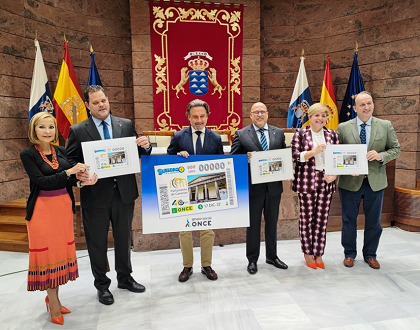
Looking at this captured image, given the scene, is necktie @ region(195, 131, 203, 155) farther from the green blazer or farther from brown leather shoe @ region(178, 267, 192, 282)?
the green blazer

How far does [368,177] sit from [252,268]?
140cm

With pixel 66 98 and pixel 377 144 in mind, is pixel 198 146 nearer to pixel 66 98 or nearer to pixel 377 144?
pixel 377 144

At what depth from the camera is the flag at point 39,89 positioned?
441 cm

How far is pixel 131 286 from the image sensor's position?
2.55 metres

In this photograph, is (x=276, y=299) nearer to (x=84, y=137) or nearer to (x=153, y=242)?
(x=153, y=242)

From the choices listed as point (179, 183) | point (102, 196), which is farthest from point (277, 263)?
point (102, 196)

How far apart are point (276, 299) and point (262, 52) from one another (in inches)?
190

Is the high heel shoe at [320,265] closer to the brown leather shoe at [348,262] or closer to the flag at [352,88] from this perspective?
the brown leather shoe at [348,262]

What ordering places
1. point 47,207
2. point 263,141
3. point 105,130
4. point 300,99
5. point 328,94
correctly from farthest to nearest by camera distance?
point 300,99
point 328,94
point 263,141
point 105,130
point 47,207

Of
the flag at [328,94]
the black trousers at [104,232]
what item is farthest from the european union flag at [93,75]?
the flag at [328,94]

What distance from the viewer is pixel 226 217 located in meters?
2.57

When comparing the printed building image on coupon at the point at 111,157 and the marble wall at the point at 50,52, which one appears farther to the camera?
the marble wall at the point at 50,52

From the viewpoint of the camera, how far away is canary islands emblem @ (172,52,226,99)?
5.33 metres

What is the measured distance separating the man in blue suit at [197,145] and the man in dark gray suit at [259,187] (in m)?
0.25
